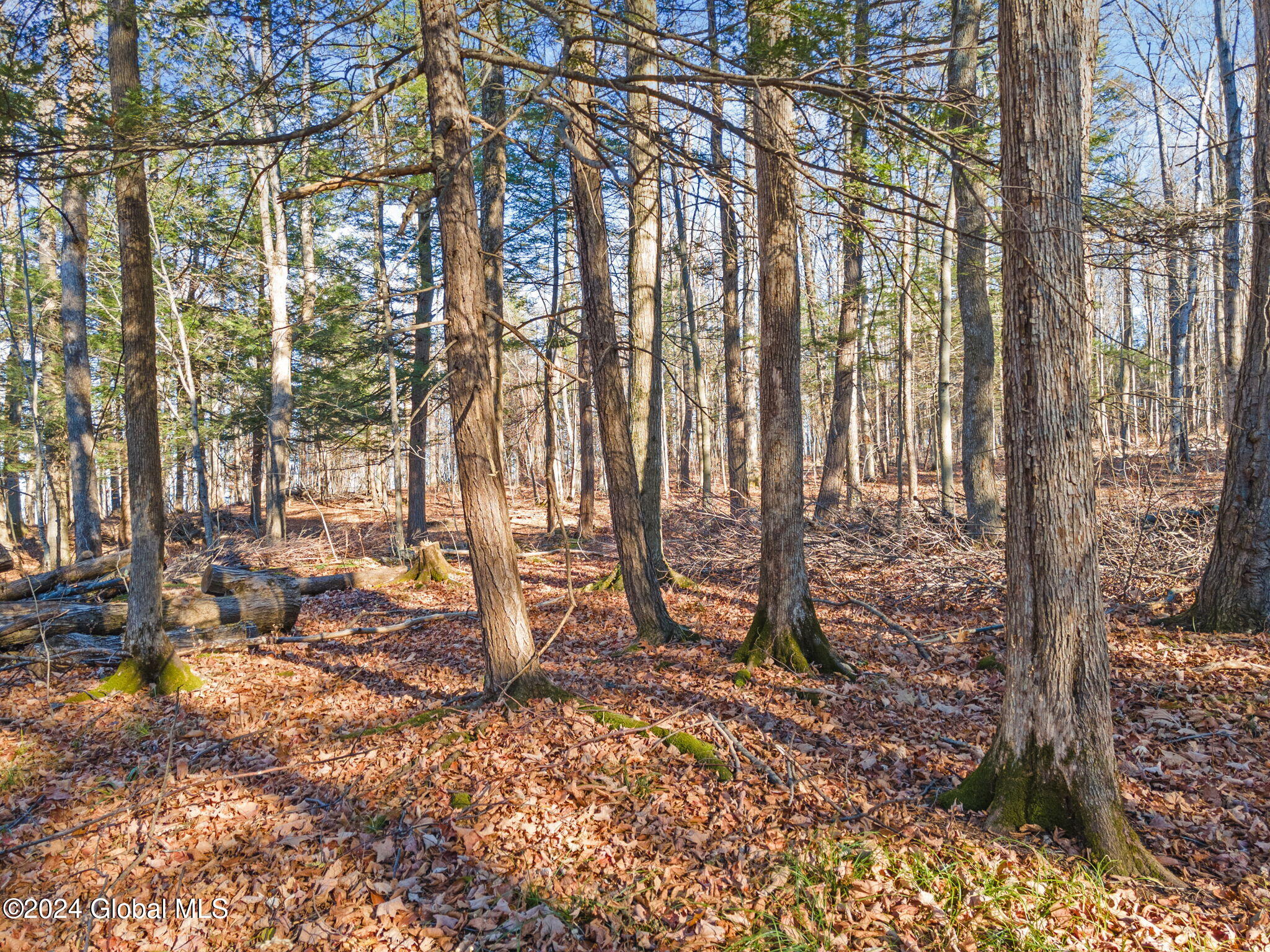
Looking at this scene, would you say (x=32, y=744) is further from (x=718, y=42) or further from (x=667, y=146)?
(x=718, y=42)

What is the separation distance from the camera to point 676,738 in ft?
15.9

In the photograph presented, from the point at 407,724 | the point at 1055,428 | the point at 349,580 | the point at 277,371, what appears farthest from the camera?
the point at 277,371

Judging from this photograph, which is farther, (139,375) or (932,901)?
(139,375)

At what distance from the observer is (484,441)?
195 inches

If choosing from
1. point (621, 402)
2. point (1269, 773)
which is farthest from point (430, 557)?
point (1269, 773)

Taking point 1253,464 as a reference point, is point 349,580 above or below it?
below

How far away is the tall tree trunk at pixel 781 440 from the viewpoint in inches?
240

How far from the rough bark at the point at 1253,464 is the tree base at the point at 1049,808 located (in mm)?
4225

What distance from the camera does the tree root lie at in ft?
14.8

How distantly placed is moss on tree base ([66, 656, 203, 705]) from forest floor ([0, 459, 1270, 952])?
8.6 inches

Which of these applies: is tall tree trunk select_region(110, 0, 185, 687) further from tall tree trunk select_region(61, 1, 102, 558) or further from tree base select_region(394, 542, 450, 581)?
tall tree trunk select_region(61, 1, 102, 558)

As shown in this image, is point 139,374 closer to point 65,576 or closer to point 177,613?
point 177,613

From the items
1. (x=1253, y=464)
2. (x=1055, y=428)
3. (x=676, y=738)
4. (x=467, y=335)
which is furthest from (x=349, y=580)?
(x=1253, y=464)

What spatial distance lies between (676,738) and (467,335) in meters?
3.38
